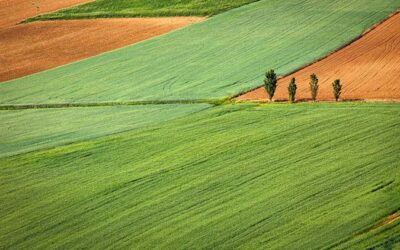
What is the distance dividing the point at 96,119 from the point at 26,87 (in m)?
11.4

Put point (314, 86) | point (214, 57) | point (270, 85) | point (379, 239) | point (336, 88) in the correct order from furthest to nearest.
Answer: point (214, 57) → point (270, 85) → point (314, 86) → point (336, 88) → point (379, 239)

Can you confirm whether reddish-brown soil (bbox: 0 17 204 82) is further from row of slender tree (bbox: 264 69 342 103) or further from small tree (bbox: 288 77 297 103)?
small tree (bbox: 288 77 297 103)

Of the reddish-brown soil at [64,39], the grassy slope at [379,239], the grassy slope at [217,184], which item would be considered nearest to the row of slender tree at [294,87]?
the grassy slope at [217,184]

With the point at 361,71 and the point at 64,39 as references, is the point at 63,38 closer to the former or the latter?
the point at 64,39

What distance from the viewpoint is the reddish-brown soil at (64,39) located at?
52.4 m

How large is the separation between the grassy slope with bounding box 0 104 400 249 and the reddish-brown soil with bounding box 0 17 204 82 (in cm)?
2197

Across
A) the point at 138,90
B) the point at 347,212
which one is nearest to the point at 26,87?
the point at 138,90

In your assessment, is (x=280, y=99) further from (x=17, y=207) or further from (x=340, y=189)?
(x=17, y=207)

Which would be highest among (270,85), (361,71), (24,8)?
(24,8)

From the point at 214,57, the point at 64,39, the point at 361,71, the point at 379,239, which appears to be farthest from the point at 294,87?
the point at 64,39

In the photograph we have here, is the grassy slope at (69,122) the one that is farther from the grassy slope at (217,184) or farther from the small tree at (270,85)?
the small tree at (270,85)

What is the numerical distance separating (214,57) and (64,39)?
649 inches

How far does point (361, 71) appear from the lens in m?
40.4

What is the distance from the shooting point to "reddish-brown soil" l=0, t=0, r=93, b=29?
223 ft
